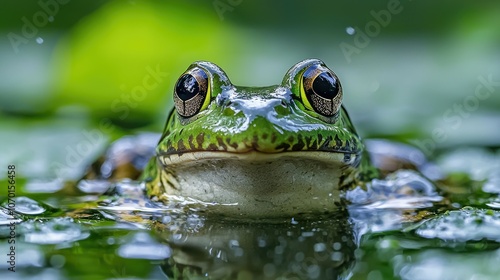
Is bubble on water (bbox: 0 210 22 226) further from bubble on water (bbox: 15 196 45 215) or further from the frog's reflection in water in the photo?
the frog's reflection in water

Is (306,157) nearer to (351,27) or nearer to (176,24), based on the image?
(176,24)

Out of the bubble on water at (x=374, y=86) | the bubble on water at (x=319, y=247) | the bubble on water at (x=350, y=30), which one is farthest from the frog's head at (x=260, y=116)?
the bubble on water at (x=350, y=30)

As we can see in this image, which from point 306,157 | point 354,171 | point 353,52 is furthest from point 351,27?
point 306,157

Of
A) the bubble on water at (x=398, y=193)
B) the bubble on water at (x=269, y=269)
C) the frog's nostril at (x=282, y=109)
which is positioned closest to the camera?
the bubble on water at (x=269, y=269)

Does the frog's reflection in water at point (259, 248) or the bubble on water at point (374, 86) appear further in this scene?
the bubble on water at point (374, 86)

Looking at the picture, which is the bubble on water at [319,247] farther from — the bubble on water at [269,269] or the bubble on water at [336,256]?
the bubble on water at [269,269]

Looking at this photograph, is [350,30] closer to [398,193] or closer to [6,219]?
[398,193]
